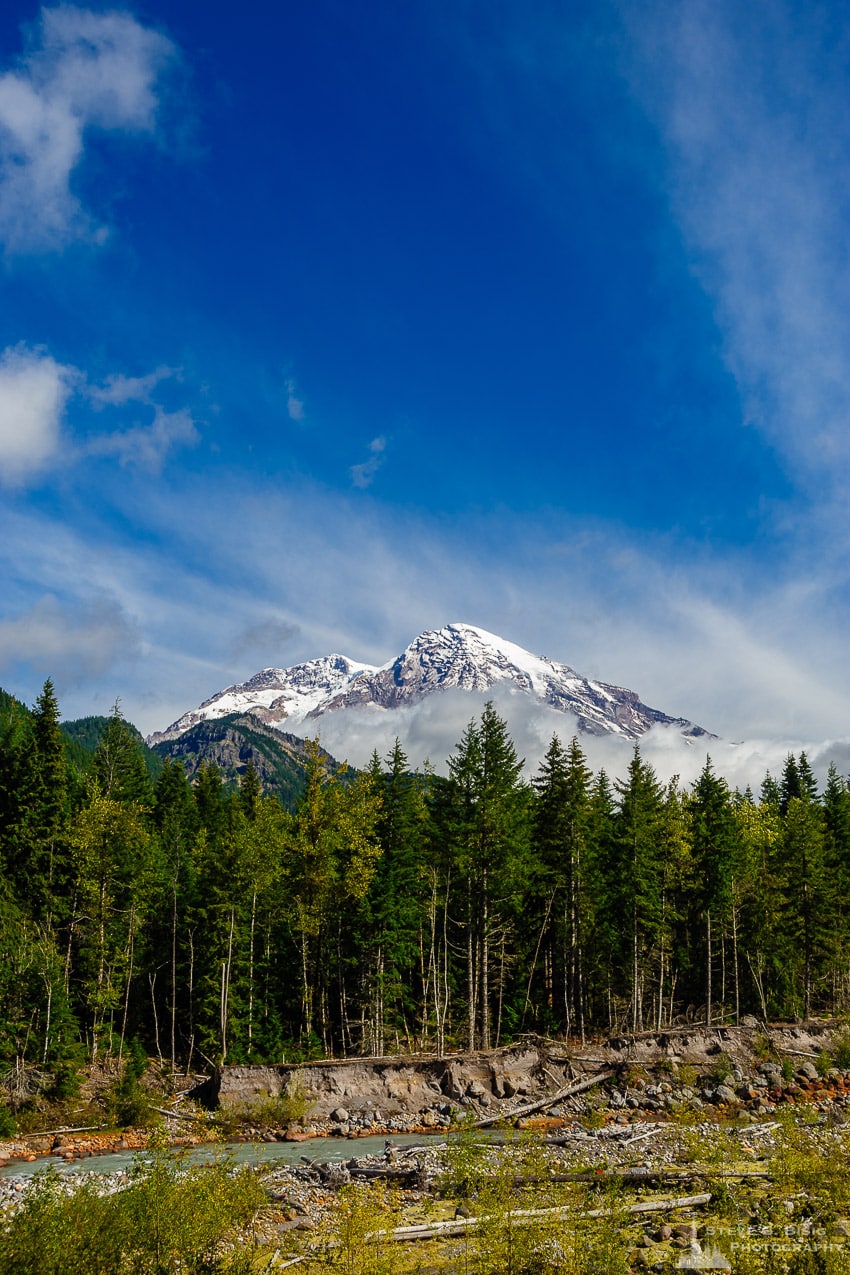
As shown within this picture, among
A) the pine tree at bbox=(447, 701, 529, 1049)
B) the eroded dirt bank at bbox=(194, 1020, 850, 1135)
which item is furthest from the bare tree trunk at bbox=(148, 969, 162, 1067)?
the pine tree at bbox=(447, 701, 529, 1049)

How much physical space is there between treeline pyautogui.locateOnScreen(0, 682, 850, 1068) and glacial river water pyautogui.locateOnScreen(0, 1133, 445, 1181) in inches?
341

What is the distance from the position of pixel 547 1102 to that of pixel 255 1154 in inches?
541

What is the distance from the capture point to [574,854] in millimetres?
44594

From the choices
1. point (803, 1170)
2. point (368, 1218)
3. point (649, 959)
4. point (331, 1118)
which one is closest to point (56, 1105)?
point (331, 1118)

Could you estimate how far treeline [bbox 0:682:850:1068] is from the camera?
41125 millimetres

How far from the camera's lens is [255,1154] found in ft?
93.0

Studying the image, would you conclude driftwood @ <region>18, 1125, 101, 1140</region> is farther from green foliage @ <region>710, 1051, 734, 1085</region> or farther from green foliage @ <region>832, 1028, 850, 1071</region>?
green foliage @ <region>832, 1028, 850, 1071</region>

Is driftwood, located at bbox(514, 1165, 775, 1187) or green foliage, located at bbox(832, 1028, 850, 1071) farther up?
driftwood, located at bbox(514, 1165, 775, 1187)

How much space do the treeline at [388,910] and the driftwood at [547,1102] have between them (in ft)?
18.9

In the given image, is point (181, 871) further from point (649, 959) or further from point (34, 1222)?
point (34, 1222)

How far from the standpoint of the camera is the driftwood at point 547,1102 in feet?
107

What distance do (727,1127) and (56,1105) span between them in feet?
95.5

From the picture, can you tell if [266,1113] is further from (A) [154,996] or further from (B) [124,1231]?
(B) [124,1231]

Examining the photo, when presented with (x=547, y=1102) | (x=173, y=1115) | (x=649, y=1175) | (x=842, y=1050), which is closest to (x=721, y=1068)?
(x=842, y=1050)
